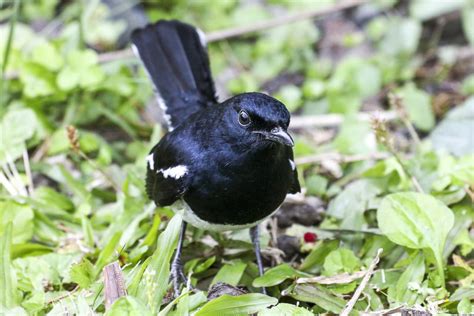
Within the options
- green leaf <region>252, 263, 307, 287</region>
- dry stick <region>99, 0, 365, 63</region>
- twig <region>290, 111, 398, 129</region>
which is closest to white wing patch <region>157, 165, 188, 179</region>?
green leaf <region>252, 263, 307, 287</region>

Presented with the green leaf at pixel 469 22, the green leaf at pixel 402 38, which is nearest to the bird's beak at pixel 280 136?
the green leaf at pixel 402 38

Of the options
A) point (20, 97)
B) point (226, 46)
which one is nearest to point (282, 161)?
point (20, 97)

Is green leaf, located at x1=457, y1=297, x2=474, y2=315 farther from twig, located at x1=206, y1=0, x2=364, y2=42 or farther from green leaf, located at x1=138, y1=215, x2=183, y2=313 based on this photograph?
twig, located at x1=206, y1=0, x2=364, y2=42

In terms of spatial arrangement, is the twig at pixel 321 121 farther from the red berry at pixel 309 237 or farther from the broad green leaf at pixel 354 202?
the red berry at pixel 309 237

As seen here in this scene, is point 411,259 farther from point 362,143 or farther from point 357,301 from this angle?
point 362,143

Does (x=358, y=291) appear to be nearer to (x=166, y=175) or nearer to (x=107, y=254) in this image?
(x=166, y=175)

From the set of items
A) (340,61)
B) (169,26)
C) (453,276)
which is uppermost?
(169,26)
